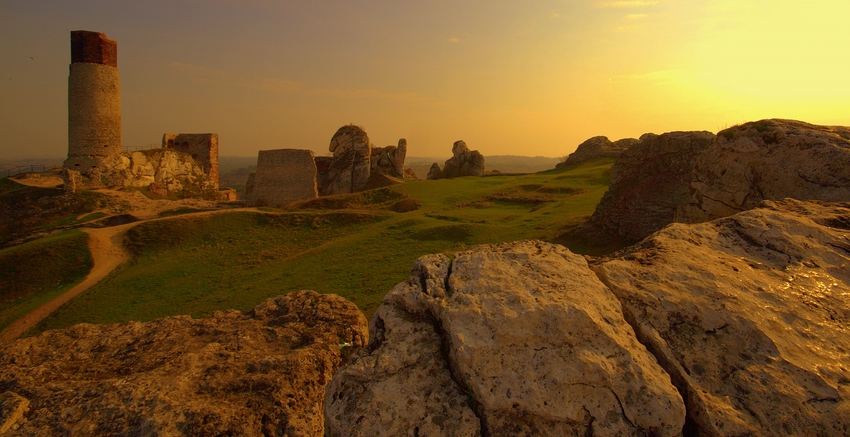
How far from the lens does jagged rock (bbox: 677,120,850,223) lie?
25.2 ft

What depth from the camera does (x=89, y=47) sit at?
1342 inches

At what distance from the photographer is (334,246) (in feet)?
63.2

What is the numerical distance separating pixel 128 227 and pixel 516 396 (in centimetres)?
2694

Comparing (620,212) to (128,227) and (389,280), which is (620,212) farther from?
(128,227)

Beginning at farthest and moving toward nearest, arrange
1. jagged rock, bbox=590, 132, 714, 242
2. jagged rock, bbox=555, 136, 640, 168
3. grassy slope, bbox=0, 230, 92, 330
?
1. jagged rock, bbox=555, 136, 640, 168
2. grassy slope, bbox=0, 230, 92, 330
3. jagged rock, bbox=590, 132, 714, 242

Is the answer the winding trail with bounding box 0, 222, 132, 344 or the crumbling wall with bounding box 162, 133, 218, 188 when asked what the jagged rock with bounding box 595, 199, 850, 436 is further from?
the crumbling wall with bounding box 162, 133, 218, 188

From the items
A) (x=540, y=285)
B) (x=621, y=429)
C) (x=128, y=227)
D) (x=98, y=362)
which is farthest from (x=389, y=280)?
(x=128, y=227)

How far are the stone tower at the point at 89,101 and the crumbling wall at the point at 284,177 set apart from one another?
11.2 m

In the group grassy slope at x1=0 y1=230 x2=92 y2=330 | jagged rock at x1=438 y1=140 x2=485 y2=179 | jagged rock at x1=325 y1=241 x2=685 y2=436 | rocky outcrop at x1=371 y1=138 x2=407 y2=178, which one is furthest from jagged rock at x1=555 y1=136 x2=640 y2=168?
jagged rock at x1=325 y1=241 x2=685 y2=436

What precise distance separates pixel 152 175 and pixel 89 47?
32.7ft

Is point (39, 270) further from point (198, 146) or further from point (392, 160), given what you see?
point (392, 160)

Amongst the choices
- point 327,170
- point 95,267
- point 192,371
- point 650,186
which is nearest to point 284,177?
point 327,170

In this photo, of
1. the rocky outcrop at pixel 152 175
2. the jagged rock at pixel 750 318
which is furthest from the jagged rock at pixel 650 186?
the rocky outcrop at pixel 152 175

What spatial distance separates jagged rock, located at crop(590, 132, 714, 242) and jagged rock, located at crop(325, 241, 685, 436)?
38.5ft
